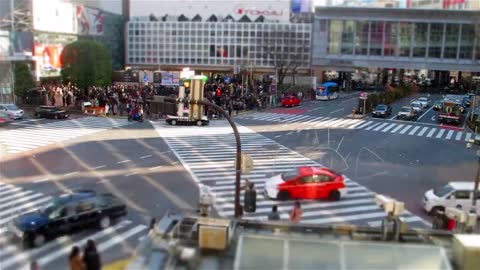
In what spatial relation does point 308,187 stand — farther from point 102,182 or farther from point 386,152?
point 386,152

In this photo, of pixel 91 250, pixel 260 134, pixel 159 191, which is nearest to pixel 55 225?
pixel 91 250

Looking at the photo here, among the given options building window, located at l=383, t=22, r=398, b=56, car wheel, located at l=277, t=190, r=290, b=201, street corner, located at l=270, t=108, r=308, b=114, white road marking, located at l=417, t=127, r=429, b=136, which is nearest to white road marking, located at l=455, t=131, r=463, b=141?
white road marking, located at l=417, t=127, r=429, b=136

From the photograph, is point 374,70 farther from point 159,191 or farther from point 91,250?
point 91,250

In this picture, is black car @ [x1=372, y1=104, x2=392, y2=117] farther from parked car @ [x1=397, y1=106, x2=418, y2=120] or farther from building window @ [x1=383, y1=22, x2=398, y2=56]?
building window @ [x1=383, y1=22, x2=398, y2=56]

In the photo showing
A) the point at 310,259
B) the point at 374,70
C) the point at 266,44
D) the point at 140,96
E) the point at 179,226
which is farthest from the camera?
the point at 374,70

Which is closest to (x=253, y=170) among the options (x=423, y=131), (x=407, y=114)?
(x=423, y=131)

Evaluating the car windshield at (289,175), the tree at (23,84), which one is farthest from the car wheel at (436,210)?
the tree at (23,84)
